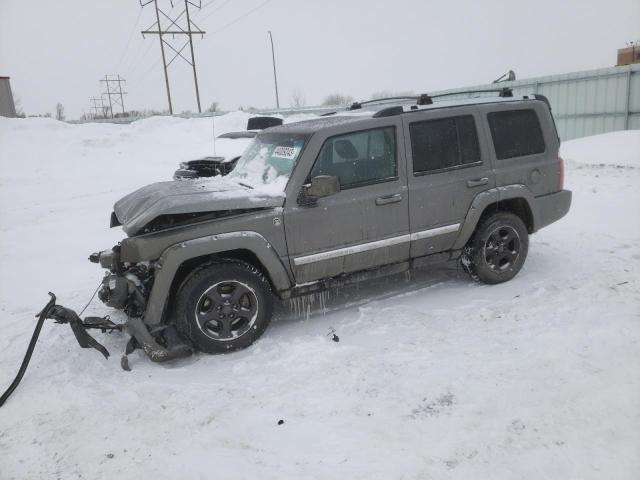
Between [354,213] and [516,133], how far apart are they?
6.97 ft

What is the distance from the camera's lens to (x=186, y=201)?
3912 mm

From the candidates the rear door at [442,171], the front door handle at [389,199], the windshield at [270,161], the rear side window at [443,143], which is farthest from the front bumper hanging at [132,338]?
the rear side window at [443,143]

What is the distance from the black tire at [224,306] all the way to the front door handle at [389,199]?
1264 mm

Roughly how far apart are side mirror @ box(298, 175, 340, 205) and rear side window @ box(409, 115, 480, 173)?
0.99 meters

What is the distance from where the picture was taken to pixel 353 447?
2.83 metres

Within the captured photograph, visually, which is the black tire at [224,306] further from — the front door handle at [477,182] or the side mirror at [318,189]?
the front door handle at [477,182]

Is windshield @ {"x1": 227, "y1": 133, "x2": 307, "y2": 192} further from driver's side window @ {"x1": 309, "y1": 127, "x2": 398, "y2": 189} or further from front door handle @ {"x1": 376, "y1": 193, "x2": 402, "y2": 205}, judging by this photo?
front door handle @ {"x1": 376, "y1": 193, "x2": 402, "y2": 205}

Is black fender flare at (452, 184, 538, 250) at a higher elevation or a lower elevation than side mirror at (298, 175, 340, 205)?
lower

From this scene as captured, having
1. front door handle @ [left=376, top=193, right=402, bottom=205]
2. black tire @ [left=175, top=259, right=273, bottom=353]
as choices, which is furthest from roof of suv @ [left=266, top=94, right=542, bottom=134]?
black tire @ [left=175, top=259, right=273, bottom=353]

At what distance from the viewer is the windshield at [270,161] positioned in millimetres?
4367

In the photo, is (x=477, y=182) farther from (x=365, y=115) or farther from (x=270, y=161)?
(x=270, y=161)

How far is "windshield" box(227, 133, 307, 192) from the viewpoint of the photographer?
14.3 ft

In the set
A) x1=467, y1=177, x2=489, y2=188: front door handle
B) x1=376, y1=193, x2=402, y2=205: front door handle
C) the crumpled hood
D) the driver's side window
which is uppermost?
the driver's side window

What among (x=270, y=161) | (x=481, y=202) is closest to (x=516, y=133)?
(x=481, y=202)
